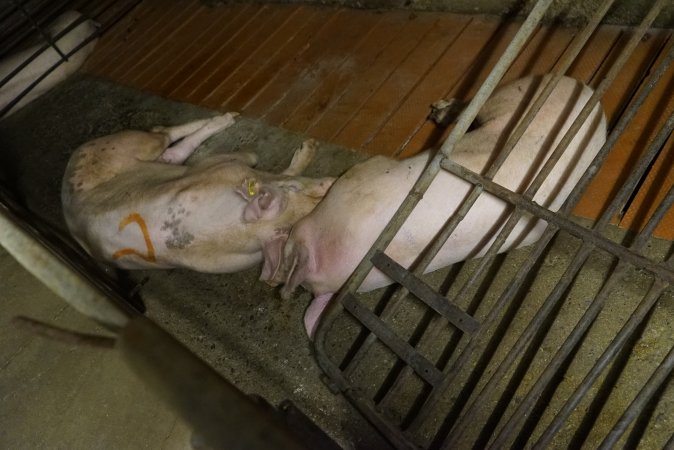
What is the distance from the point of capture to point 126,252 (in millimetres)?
2387

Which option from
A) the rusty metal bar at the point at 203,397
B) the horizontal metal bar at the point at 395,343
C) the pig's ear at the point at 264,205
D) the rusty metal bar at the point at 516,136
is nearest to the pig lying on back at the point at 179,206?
the pig's ear at the point at 264,205

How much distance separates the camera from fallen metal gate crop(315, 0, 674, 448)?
4.72 ft

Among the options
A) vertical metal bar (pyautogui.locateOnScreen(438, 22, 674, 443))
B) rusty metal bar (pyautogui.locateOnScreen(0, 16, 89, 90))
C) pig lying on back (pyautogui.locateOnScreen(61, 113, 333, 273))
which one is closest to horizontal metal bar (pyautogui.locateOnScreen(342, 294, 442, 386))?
vertical metal bar (pyautogui.locateOnScreen(438, 22, 674, 443))

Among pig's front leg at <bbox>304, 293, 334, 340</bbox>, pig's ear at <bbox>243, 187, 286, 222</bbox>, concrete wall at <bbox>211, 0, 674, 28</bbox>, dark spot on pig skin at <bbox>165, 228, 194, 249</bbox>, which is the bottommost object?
pig's front leg at <bbox>304, 293, 334, 340</bbox>

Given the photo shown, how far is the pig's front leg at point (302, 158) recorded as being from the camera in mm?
2488

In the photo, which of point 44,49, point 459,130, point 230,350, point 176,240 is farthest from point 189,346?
point 44,49

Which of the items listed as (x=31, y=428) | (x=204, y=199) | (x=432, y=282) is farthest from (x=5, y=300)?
(x=432, y=282)

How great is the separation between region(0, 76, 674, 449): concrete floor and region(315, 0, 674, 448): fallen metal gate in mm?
14

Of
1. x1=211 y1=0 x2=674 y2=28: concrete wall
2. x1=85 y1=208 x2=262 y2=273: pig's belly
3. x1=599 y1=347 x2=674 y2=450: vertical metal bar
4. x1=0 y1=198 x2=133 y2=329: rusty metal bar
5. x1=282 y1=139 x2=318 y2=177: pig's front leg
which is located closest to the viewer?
x1=0 y1=198 x2=133 y2=329: rusty metal bar

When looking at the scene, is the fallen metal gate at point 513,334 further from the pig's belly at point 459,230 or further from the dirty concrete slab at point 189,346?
the dirty concrete slab at point 189,346

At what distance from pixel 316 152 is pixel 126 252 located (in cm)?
105

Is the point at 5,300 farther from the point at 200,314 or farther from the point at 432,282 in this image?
the point at 432,282

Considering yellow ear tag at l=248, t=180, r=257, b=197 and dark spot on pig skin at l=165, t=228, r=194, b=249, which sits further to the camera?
dark spot on pig skin at l=165, t=228, r=194, b=249

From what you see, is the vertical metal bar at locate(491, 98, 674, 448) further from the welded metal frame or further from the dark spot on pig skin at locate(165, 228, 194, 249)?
the welded metal frame
